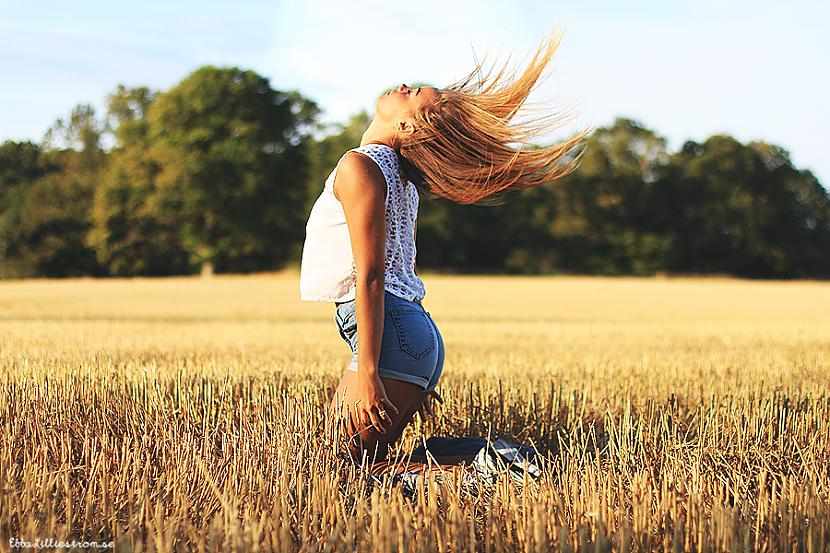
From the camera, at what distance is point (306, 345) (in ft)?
39.0

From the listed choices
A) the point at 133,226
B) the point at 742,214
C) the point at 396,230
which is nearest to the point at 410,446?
the point at 396,230

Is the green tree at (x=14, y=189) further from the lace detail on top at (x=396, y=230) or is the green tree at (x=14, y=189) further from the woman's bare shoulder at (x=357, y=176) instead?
the woman's bare shoulder at (x=357, y=176)

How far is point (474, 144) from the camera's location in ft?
13.2

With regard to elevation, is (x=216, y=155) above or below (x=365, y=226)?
above

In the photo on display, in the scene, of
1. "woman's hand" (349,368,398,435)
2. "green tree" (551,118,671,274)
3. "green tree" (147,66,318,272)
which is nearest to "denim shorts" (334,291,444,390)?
"woman's hand" (349,368,398,435)

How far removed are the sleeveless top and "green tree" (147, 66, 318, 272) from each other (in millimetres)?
48113

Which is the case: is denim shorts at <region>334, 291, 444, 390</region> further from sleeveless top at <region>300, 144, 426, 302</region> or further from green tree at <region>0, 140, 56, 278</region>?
green tree at <region>0, 140, 56, 278</region>

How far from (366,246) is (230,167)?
50352mm

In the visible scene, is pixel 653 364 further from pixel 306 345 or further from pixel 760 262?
pixel 760 262

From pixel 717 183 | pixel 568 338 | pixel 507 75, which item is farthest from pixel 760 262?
pixel 507 75

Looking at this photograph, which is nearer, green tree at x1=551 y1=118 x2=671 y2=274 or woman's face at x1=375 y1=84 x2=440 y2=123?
woman's face at x1=375 y1=84 x2=440 y2=123

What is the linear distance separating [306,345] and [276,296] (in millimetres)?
21956

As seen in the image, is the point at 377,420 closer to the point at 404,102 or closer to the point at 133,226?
the point at 404,102

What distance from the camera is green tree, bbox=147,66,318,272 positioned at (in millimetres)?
51562
